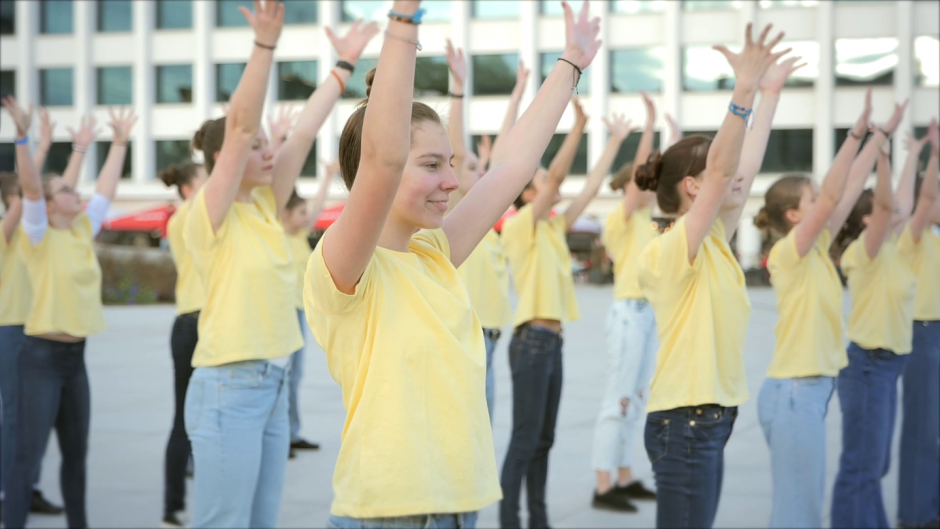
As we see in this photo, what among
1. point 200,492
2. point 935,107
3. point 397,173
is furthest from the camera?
point 935,107

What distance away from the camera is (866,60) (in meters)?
32.1

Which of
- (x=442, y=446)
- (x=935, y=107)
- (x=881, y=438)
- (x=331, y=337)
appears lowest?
(x=881, y=438)

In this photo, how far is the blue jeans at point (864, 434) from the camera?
201 inches

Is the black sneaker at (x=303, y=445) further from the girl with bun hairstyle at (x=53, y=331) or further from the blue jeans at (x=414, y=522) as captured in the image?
the blue jeans at (x=414, y=522)

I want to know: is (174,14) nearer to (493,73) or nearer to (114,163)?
(493,73)

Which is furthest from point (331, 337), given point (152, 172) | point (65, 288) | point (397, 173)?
point (152, 172)

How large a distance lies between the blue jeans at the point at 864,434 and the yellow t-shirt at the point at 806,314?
67 centimetres

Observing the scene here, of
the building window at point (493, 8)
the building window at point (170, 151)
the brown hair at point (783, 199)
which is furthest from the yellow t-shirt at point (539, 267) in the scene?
the building window at point (170, 151)

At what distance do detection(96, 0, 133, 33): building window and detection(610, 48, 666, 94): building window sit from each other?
20137 mm

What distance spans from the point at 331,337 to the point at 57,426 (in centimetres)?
378

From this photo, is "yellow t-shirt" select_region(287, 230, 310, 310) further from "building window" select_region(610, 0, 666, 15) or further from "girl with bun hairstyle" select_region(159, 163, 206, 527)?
"building window" select_region(610, 0, 666, 15)

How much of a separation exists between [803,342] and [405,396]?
9.40 feet

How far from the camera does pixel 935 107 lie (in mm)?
31781

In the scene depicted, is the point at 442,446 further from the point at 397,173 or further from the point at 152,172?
the point at 152,172
